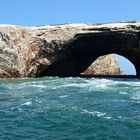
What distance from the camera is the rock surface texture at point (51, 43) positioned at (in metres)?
39.8

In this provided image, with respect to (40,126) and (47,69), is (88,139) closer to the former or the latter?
(40,126)

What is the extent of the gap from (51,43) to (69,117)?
26.6m

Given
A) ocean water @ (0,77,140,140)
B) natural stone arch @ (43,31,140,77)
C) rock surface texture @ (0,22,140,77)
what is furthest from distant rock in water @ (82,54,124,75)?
ocean water @ (0,77,140,140)

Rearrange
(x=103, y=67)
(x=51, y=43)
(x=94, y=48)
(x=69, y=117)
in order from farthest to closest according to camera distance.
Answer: (x=103, y=67)
(x=94, y=48)
(x=51, y=43)
(x=69, y=117)

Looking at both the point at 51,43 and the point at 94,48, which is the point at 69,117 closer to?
the point at 51,43

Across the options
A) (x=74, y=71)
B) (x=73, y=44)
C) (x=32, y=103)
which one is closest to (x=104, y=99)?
(x=32, y=103)

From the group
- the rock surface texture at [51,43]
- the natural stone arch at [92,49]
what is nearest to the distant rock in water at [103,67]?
the natural stone arch at [92,49]

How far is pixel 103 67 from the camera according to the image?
56656 mm

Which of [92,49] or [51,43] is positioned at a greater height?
[51,43]

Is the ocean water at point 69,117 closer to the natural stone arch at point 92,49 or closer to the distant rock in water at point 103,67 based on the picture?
the natural stone arch at point 92,49

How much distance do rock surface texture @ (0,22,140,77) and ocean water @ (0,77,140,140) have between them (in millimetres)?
16205

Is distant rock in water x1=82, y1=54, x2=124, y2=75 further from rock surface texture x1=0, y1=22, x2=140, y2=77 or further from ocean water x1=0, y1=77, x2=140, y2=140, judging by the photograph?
ocean water x1=0, y1=77, x2=140, y2=140

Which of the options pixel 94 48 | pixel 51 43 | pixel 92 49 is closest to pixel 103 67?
pixel 92 49

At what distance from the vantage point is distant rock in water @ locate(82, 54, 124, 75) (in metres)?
56.1
